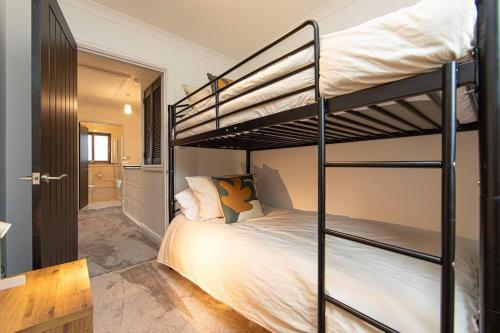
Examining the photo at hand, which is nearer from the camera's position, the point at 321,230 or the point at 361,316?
the point at 361,316

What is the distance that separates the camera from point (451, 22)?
1.94ft

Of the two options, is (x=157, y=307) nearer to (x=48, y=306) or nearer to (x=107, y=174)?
(x=48, y=306)

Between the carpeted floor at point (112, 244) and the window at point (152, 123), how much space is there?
1085 millimetres

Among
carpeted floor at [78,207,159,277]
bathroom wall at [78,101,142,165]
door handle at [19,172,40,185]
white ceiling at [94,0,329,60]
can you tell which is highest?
white ceiling at [94,0,329,60]

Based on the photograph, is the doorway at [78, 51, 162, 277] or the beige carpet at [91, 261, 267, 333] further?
the doorway at [78, 51, 162, 277]

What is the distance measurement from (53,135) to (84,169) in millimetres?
4866

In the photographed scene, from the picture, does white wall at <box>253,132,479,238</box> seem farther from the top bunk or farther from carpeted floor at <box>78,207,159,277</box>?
carpeted floor at <box>78,207,159,277</box>

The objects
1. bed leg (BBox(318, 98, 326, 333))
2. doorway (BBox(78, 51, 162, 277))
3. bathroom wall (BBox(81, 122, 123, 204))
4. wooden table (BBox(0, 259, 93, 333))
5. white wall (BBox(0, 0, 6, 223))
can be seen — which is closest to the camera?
wooden table (BBox(0, 259, 93, 333))

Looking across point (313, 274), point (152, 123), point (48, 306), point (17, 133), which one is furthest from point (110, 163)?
point (313, 274)

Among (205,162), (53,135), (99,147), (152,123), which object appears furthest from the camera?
(99,147)

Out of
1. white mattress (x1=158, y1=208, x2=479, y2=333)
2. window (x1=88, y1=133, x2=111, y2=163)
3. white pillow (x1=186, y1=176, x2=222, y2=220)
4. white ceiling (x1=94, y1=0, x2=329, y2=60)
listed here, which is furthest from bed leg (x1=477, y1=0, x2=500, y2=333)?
window (x1=88, y1=133, x2=111, y2=163)

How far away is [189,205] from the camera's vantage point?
198cm

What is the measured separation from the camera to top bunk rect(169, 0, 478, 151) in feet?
1.98

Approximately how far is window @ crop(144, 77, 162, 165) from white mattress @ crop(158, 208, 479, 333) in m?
1.64
